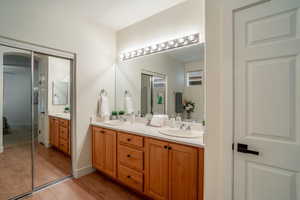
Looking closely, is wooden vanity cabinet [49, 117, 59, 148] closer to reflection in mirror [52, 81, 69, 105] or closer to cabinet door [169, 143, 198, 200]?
reflection in mirror [52, 81, 69, 105]

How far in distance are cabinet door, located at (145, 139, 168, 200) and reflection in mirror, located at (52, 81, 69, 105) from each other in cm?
186

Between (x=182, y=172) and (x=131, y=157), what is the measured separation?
76cm

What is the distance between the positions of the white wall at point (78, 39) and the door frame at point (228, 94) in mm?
2208

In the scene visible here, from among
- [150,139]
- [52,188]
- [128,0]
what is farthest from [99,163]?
[128,0]

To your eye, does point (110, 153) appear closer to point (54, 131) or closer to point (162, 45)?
point (54, 131)

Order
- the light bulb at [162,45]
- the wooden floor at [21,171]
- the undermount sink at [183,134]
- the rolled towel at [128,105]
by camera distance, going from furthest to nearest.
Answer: the rolled towel at [128,105] < the light bulb at [162,45] < the wooden floor at [21,171] < the undermount sink at [183,134]

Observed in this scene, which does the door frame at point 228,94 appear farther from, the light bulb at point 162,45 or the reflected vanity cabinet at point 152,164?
the light bulb at point 162,45

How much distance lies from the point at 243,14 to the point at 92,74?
2.37 metres

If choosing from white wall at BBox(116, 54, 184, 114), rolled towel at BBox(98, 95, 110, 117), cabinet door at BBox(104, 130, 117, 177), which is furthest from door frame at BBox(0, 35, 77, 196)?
white wall at BBox(116, 54, 184, 114)

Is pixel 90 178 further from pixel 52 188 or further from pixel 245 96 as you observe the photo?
pixel 245 96

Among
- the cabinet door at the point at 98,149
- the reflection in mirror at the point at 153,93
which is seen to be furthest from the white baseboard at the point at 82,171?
the reflection in mirror at the point at 153,93

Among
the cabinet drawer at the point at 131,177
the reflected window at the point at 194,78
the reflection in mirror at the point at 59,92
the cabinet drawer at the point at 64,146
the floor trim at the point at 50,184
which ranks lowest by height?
the floor trim at the point at 50,184

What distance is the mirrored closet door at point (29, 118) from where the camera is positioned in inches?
76.8

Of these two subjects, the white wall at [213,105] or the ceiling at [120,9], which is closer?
the white wall at [213,105]
